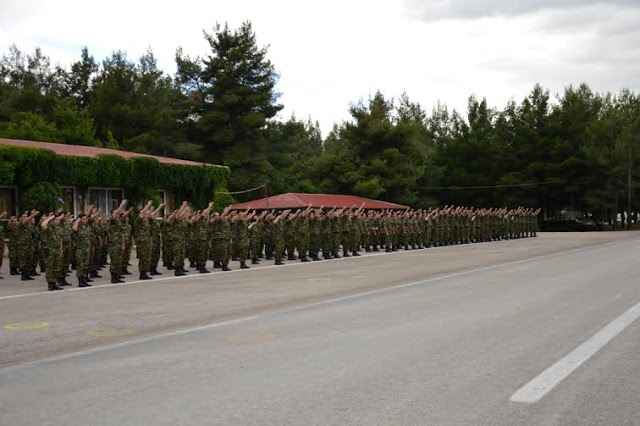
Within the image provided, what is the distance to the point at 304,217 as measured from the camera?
81.5ft

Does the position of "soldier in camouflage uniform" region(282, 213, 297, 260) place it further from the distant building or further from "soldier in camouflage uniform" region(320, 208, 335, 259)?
the distant building

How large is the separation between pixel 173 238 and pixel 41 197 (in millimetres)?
13180

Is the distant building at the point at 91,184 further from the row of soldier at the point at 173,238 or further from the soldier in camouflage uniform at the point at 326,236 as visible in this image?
the soldier in camouflage uniform at the point at 326,236

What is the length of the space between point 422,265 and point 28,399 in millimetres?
16832

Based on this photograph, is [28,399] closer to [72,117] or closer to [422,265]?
[422,265]

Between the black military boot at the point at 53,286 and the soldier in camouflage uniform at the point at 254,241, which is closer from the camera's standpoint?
the black military boot at the point at 53,286

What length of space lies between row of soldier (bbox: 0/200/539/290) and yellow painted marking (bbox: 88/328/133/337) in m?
6.36

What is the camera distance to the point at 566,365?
6.66 m

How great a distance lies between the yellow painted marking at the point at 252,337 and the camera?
8375mm

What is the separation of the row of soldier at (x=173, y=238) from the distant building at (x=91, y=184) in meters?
8.98

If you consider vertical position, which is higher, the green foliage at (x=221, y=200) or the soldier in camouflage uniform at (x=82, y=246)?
the green foliage at (x=221, y=200)

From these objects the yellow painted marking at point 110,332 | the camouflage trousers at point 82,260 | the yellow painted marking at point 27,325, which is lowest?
the yellow painted marking at point 110,332

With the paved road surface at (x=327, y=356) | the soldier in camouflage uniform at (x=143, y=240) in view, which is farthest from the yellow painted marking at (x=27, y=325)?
the soldier in camouflage uniform at (x=143, y=240)

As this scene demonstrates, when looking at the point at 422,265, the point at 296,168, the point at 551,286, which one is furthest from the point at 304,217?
the point at 296,168
